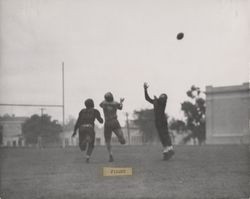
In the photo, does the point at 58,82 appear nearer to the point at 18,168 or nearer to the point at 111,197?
the point at 18,168

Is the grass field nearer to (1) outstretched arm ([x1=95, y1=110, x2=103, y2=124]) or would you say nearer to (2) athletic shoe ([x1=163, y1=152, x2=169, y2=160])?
(2) athletic shoe ([x1=163, y1=152, x2=169, y2=160])

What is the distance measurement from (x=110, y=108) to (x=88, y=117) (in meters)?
0.54

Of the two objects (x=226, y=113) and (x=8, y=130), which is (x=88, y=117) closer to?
(x=8, y=130)

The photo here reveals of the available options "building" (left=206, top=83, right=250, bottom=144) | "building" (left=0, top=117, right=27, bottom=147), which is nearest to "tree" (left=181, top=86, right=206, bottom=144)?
"building" (left=206, top=83, right=250, bottom=144)

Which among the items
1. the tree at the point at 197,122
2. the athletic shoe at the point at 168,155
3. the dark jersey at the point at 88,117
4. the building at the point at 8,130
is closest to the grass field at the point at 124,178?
the athletic shoe at the point at 168,155

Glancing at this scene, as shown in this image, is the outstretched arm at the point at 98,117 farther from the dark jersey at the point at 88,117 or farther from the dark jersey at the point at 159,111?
the dark jersey at the point at 159,111

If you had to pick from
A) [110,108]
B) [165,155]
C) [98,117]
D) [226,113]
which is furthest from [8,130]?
[226,113]

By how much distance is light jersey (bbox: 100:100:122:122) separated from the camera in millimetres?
9234

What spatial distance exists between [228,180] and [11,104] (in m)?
3.72

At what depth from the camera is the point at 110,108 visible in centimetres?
933

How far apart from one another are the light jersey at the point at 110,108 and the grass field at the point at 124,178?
0.78 metres

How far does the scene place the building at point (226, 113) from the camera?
31.3m

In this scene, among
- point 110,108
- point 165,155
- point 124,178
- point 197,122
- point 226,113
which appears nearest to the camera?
point 124,178

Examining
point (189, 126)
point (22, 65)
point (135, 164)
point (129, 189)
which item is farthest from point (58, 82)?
point (189, 126)
